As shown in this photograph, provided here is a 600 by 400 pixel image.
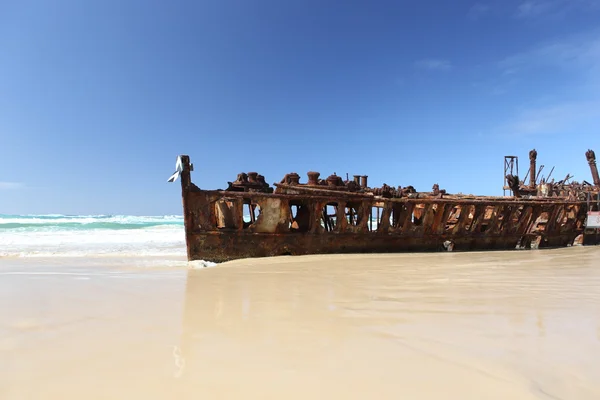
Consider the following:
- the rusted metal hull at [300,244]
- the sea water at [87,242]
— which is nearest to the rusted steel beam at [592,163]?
the rusted metal hull at [300,244]

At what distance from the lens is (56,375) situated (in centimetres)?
212

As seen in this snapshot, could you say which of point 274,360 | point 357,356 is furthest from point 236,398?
point 357,356

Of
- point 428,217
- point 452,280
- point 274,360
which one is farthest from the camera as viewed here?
point 428,217

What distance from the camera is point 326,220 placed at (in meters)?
9.52

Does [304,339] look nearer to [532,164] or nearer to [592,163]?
[592,163]

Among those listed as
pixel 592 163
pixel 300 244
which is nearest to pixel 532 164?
pixel 592 163

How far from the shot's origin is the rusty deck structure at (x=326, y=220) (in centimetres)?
774

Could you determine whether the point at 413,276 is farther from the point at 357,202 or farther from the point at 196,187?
the point at 196,187

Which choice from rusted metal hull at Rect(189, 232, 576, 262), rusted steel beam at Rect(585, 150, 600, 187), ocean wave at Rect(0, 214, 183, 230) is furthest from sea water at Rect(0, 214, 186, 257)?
rusted steel beam at Rect(585, 150, 600, 187)

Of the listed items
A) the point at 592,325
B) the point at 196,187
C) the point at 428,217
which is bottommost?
the point at 592,325

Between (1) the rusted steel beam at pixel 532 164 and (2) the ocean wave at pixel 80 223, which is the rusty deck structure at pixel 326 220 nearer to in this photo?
(1) the rusted steel beam at pixel 532 164

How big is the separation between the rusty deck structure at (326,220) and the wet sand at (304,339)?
8.75 feet

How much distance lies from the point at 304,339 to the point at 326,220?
6854 mm

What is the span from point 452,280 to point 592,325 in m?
2.20
